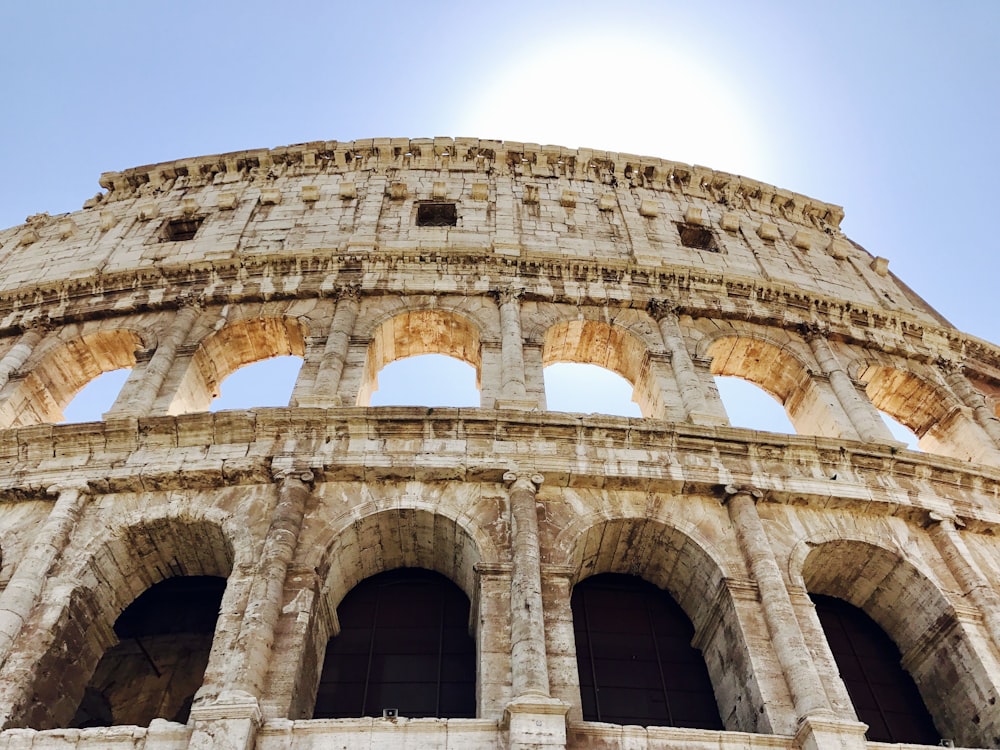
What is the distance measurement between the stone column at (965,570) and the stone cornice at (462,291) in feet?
15.5

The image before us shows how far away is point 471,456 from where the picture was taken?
10.3 metres

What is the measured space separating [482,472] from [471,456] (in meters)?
0.28

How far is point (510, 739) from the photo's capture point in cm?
735

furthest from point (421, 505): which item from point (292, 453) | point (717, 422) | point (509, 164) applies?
point (509, 164)

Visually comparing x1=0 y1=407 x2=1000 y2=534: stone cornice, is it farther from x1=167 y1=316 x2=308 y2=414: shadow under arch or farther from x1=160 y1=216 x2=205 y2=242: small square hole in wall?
x1=160 y1=216 x2=205 y2=242: small square hole in wall

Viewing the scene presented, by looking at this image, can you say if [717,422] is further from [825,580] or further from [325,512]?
[325,512]

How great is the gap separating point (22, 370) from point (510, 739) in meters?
9.83

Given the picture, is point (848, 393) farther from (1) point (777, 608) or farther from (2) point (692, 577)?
(1) point (777, 608)

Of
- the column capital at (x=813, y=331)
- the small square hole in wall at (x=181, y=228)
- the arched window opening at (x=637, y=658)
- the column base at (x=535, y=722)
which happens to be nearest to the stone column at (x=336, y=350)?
the arched window opening at (x=637, y=658)

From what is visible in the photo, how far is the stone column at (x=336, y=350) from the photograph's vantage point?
11516 millimetres

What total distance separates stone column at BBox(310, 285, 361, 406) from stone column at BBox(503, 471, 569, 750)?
299 centimetres

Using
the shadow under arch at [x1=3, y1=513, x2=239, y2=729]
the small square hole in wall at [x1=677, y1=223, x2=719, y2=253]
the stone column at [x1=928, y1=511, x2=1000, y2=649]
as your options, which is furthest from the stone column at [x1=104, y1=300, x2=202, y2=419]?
the stone column at [x1=928, y1=511, x2=1000, y2=649]

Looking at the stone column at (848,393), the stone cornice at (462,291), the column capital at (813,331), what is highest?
the stone cornice at (462,291)

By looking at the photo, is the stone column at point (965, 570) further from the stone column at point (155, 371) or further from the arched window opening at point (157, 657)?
the stone column at point (155, 371)
